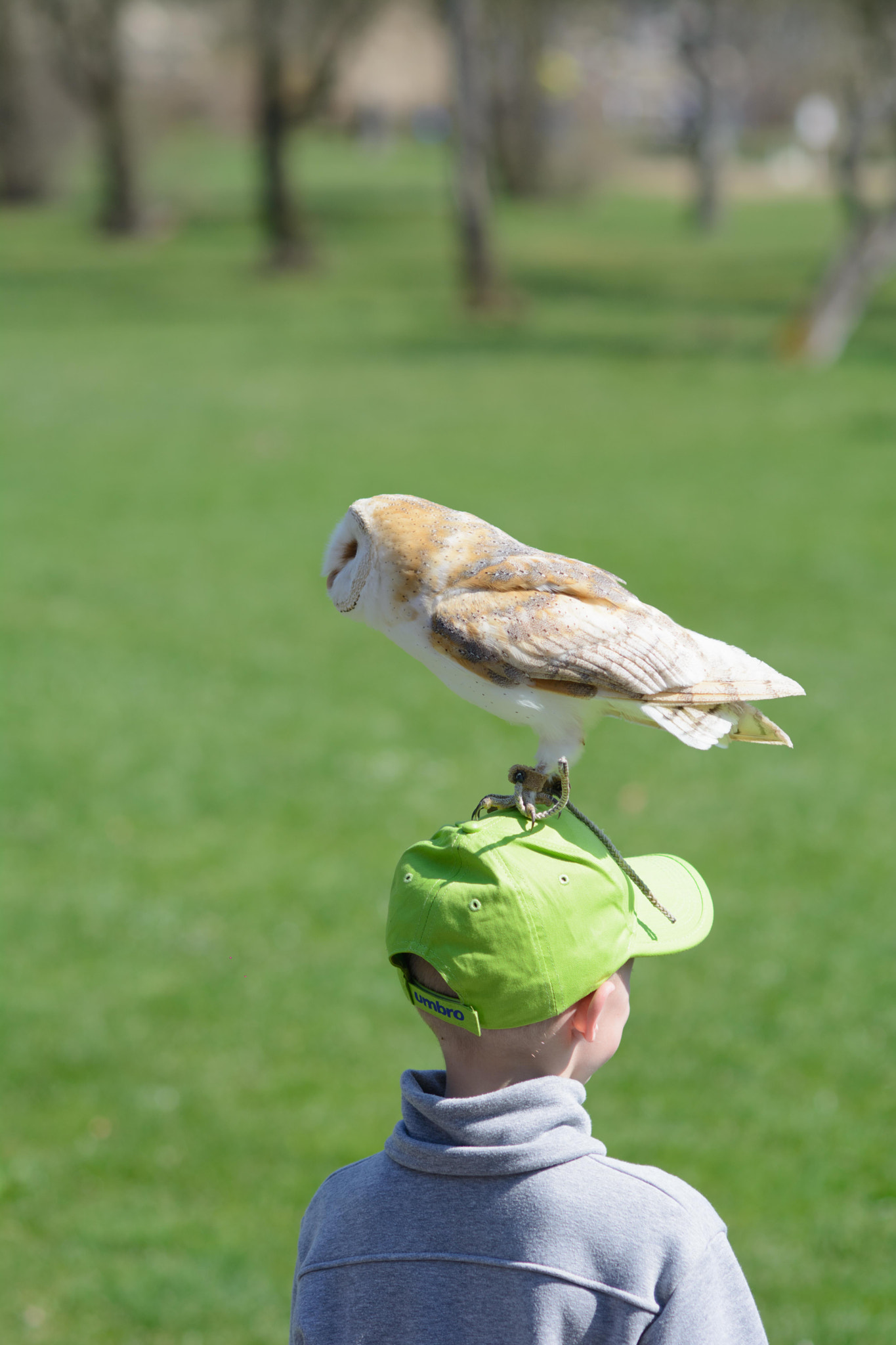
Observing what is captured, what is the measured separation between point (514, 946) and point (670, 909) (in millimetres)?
448

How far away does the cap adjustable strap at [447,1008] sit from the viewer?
2.07 m

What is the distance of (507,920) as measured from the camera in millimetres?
2057

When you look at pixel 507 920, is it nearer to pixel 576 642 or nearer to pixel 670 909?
pixel 670 909

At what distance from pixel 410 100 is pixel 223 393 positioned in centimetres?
4828

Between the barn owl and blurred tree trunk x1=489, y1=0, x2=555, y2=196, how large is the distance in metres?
44.1

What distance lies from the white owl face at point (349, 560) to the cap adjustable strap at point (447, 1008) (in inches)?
30.6

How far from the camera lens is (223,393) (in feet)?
66.1

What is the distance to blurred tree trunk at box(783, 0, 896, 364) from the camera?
2078cm

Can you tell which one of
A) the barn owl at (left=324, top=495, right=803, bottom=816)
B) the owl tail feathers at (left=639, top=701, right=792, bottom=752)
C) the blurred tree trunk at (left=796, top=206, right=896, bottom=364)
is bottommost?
the blurred tree trunk at (left=796, top=206, right=896, bottom=364)

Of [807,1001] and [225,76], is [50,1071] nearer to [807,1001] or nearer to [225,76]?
[807,1001]

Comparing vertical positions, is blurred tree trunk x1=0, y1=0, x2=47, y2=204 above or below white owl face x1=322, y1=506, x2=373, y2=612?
above

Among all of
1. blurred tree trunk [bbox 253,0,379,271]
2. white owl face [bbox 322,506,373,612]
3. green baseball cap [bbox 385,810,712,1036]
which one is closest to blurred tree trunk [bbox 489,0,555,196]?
blurred tree trunk [bbox 253,0,379,271]

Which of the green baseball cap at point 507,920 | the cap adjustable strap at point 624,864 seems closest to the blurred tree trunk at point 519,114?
the cap adjustable strap at point 624,864

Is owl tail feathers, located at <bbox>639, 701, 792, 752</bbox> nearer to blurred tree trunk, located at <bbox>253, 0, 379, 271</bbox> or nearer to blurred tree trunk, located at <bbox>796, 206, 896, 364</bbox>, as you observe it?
blurred tree trunk, located at <bbox>796, 206, 896, 364</bbox>
